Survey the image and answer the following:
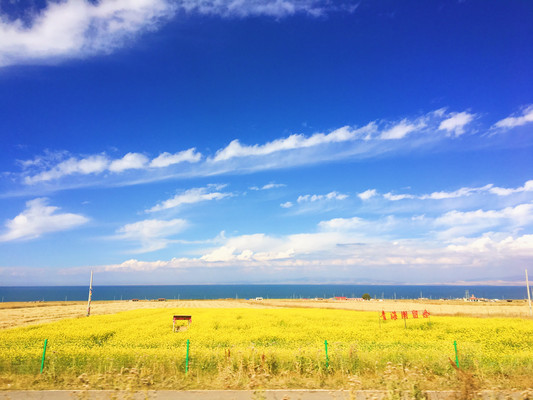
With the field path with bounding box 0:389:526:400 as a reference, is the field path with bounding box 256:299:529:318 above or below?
below

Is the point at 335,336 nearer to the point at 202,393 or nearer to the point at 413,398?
the point at 202,393

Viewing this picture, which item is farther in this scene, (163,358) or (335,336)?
(335,336)

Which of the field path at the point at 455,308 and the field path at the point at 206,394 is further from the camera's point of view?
the field path at the point at 455,308

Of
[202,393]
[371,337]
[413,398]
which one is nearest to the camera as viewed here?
[413,398]

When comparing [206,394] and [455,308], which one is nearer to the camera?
[206,394]

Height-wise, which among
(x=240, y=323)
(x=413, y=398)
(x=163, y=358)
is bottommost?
(x=240, y=323)

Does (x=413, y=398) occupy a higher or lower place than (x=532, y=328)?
higher

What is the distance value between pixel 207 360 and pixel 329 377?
5029 millimetres

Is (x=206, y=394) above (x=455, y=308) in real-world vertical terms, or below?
above

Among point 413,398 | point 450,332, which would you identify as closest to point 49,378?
point 413,398

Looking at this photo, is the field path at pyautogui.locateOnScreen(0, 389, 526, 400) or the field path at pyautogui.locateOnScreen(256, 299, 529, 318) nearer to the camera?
the field path at pyautogui.locateOnScreen(0, 389, 526, 400)

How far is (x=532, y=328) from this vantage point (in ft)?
94.4

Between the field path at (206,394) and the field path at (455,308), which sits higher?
the field path at (206,394)

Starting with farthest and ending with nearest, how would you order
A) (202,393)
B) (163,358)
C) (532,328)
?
(532,328), (163,358), (202,393)
